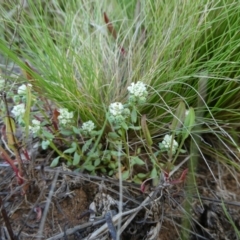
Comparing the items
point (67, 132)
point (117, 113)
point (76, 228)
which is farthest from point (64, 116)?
point (76, 228)

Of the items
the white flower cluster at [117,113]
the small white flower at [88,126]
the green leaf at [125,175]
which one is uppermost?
the white flower cluster at [117,113]

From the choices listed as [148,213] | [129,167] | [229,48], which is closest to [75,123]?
[129,167]

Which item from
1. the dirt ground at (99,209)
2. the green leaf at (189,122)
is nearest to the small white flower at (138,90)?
the green leaf at (189,122)

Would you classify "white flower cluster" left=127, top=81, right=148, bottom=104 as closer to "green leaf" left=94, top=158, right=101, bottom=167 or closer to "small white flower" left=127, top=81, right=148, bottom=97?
"small white flower" left=127, top=81, right=148, bottom=97

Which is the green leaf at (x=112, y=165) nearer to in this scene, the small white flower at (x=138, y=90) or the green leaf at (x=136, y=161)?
the green leaf at (x=136, y=161)

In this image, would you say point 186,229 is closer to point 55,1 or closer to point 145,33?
point 145,33

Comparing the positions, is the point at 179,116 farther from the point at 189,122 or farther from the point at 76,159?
the point at 76,159

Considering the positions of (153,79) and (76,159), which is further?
(153,79)
